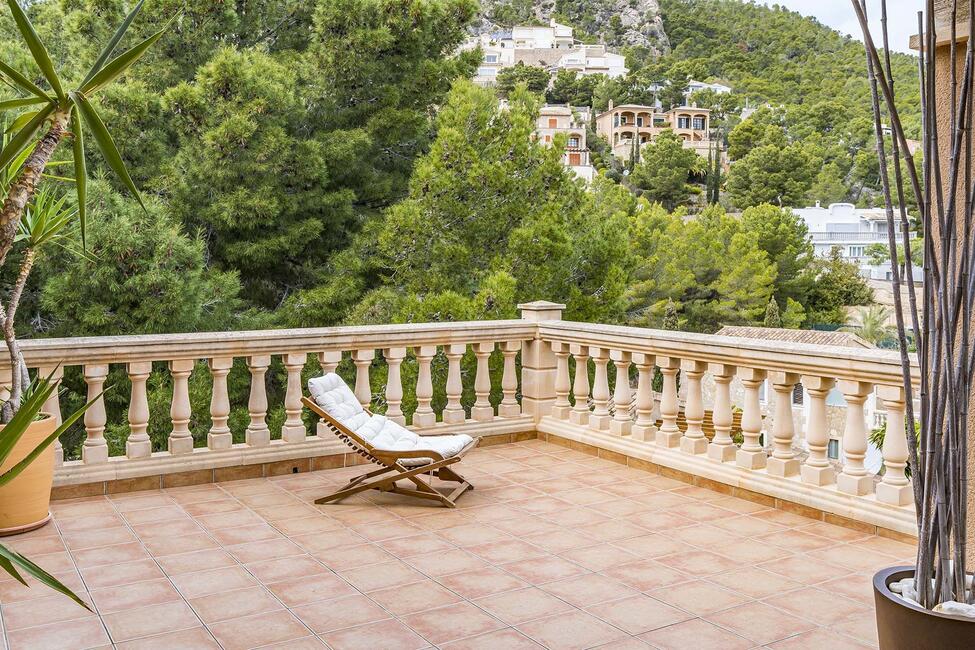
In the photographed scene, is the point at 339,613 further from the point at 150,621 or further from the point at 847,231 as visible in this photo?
the point at 847,231

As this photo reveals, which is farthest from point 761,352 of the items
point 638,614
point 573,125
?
point 573,125

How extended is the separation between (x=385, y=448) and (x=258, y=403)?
1.15 m

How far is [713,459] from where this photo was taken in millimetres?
5324

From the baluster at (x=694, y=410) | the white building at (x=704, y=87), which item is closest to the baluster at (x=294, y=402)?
the baluster at (x=694, y=410)

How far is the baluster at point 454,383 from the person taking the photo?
6.39 m

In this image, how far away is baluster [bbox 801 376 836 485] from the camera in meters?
4.61

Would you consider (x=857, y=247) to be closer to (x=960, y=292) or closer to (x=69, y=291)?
(x=69, y=291)

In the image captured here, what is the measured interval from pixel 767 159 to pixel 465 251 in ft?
135

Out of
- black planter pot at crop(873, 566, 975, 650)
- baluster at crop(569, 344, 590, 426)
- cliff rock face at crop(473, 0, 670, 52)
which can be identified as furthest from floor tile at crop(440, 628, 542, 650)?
cliff rock face at crop(473, 0, 670, 52)

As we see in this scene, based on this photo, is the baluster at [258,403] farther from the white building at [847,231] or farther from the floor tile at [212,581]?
the white building at [847,231]

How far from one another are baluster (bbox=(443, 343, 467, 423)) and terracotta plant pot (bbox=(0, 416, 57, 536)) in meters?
2.74

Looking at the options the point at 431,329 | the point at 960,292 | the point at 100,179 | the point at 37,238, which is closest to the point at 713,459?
the point at 431,329

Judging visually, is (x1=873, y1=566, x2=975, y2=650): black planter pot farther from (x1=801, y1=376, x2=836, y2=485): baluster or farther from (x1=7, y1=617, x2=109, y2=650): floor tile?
(x1=7, y1=617, x2=109, y2=650): floor tile

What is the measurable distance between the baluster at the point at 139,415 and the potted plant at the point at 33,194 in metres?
0.61
